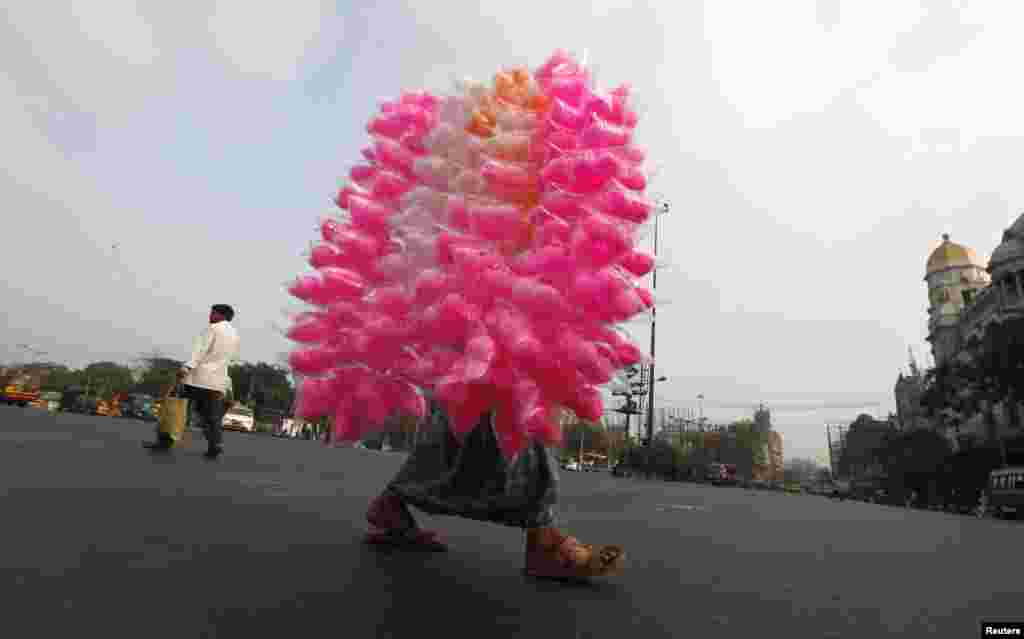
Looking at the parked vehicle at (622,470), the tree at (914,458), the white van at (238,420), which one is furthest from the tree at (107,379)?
the tree at (914,458)

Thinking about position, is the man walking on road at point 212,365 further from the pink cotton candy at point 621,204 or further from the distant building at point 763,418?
the distant building at point 763,418

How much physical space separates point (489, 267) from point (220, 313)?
4437 millimetres

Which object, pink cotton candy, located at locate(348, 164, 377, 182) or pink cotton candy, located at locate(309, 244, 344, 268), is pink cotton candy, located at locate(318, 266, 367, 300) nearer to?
pink cotton candy, located at locate(309, 244, 344, 268)

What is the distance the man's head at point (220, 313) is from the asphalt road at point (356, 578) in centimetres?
155

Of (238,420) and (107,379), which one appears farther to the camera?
(107,379)

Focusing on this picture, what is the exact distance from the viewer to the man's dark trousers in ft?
17.5

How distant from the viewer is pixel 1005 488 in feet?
53.8

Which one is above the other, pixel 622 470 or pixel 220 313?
pixel 220 313

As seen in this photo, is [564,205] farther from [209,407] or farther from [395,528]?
[209,407]

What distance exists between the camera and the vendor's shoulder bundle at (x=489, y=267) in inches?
73.4

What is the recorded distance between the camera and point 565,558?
7.10 feet

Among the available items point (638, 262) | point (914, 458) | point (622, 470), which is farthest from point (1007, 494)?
point (638, 262)

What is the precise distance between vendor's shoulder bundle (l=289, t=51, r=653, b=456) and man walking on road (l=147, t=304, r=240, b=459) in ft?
11.9

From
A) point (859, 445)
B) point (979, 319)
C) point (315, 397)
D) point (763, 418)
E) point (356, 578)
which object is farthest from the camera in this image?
point (763, 418)
